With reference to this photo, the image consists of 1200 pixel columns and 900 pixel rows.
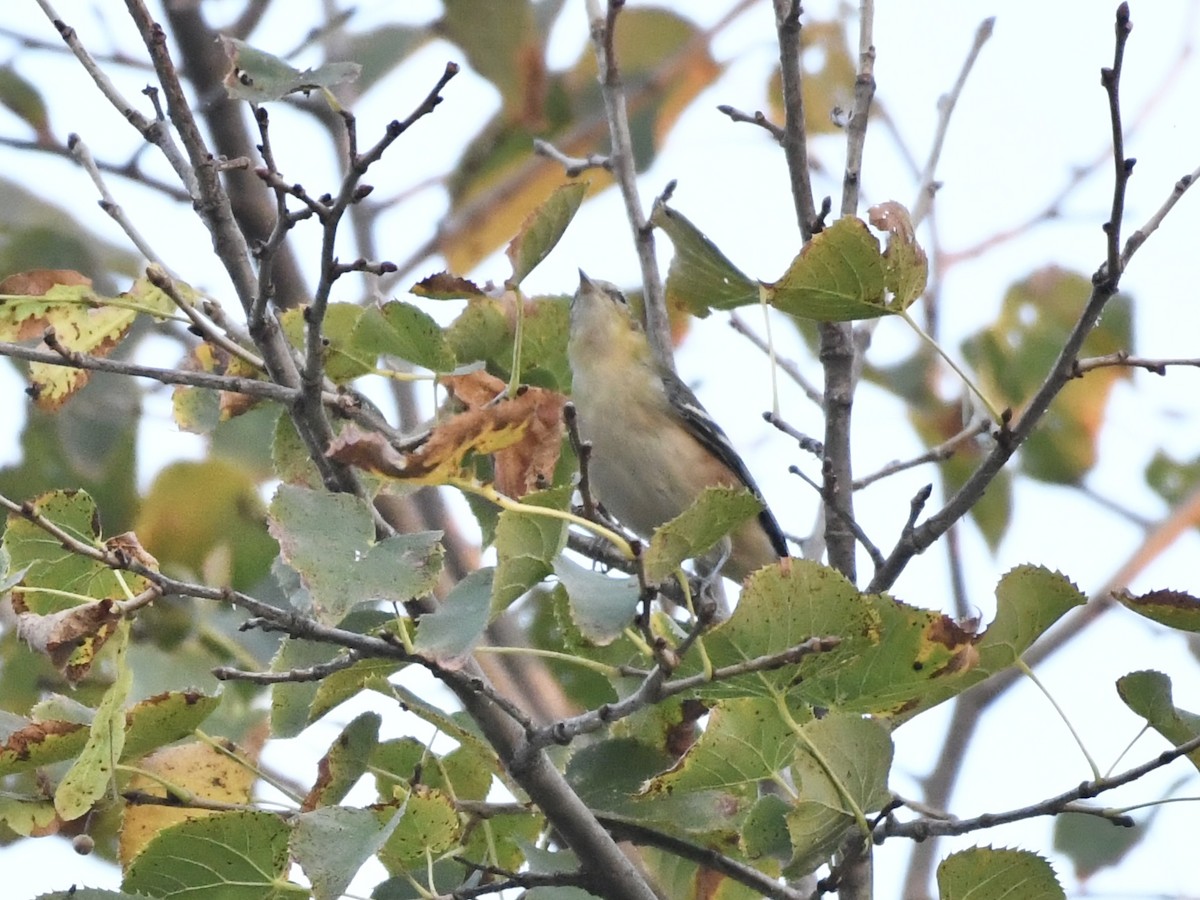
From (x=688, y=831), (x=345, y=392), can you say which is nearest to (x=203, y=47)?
(x=345, y=392)

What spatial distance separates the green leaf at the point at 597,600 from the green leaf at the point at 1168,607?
783 millimetres

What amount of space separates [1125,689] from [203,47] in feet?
11.3

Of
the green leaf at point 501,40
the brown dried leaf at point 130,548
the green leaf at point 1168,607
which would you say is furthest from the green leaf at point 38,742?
the green leaf at point 501,40

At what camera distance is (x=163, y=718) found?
2373 millimetres

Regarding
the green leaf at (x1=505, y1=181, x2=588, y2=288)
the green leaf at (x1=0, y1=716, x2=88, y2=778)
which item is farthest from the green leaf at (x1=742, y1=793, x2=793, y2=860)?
the green leaf at (x1=0, y1=716, x2=88, y2=778)

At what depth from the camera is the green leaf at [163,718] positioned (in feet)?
7.68

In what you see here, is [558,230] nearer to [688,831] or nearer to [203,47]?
[688,831]

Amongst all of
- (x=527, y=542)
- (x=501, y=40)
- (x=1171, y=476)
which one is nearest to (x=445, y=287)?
(x=527, y=542)

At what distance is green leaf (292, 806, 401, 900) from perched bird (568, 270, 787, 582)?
2.65 m

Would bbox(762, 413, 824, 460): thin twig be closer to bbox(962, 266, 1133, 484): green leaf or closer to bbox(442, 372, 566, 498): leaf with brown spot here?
bbox(442, 372, 566, 498): leaf with brown spot

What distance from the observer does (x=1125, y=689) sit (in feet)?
7.75

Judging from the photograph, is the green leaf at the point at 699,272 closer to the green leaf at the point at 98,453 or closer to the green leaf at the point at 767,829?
the green leaf at the point at 767,829

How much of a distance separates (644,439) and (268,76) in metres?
2.87

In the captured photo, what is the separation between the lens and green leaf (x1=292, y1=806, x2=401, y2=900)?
6.97ft
